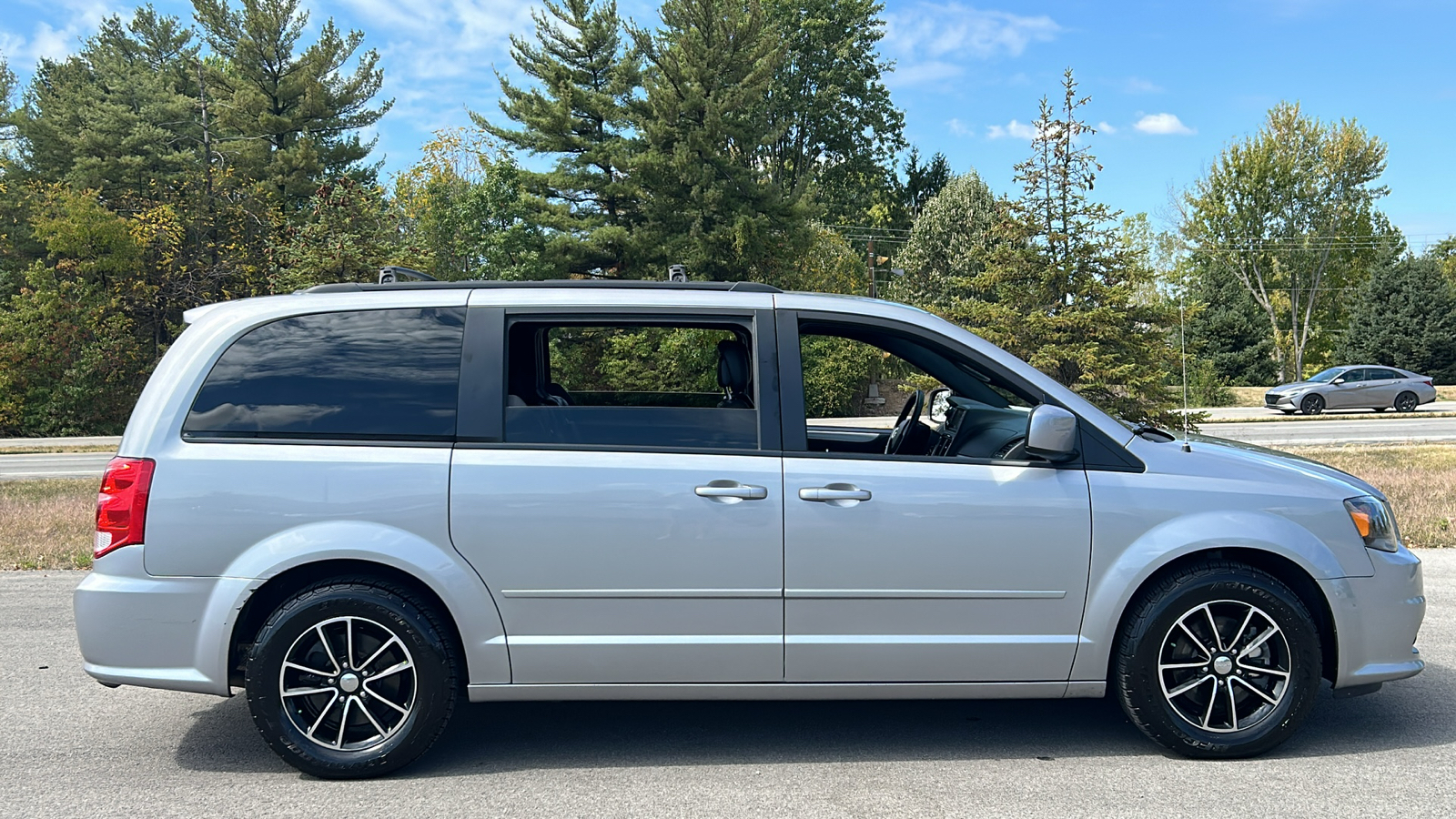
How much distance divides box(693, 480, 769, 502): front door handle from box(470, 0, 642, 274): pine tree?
29.0 meters

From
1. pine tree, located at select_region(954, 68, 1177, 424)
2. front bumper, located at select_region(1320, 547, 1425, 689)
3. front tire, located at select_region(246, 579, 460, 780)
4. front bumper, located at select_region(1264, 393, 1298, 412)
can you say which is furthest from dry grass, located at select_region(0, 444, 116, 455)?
front bumper, located at select_region(1264, 393, 1298, 412)

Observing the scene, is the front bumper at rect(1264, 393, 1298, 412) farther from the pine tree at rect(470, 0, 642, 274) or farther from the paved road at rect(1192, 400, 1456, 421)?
the pine tree at rect(470, 0, 642, 274)

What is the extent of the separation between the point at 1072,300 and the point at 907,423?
44.5 feet

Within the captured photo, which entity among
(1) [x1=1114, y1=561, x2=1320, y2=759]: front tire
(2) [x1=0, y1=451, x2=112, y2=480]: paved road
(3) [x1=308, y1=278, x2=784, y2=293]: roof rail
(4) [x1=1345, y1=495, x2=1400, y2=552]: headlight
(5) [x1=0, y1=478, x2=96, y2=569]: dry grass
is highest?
(3) [x1=308, y1=278, x2=784, y2=293]: roof rail

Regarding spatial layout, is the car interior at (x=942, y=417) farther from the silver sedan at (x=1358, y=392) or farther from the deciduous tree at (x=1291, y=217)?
the deciduous tree at (x=1291, y=217)

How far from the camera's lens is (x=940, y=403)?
5.39m

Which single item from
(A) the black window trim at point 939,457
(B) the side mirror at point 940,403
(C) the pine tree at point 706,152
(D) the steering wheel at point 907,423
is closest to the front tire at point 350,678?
(A) the black window trim at point 939,457

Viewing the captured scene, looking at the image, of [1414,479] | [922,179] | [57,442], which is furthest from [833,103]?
[1414,479]

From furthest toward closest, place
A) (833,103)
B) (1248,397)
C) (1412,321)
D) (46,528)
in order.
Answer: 1. (833,103)
2. (1412,321)
3. (1248,397)
4. (46,528)

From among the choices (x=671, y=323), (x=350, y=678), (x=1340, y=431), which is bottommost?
(x=1340, y=431)

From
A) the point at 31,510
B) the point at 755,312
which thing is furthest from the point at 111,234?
the point at 755,312

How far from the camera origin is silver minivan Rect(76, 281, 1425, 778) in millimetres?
3992

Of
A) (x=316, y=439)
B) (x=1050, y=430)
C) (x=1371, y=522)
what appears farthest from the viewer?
(x=1371, y=522)

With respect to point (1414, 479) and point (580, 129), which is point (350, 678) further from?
point (580, 129)
